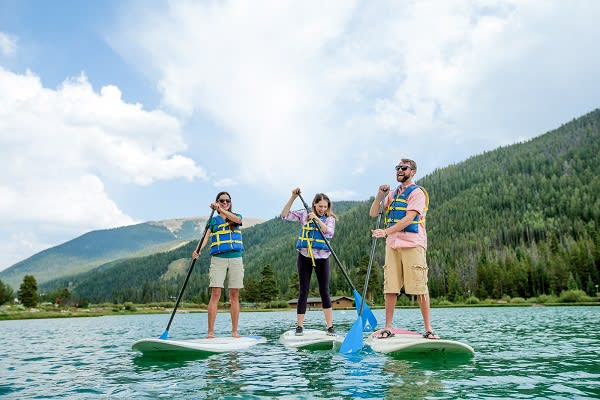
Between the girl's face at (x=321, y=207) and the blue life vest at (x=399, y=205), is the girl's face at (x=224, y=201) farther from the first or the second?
the blue life vest at (x=399, y=205)

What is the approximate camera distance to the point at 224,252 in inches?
447

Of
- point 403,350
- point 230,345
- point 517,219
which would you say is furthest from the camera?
point 517,219

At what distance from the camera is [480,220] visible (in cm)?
19538

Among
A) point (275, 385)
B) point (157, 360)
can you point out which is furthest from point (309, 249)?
point (275, 385)

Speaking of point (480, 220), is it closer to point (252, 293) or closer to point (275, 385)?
point (252, 293)

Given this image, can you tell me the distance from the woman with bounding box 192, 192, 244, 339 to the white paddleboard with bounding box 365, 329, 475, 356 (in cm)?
395

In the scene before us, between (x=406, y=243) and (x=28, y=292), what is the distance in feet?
358

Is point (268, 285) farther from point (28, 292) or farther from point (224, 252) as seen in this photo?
point (224, 252)

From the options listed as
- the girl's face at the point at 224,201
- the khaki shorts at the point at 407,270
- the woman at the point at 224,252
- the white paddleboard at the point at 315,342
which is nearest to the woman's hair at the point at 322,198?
the woman at the point at 224,252

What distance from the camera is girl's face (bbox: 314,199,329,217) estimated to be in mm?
11625

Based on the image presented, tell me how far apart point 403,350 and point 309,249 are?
3.54 metres

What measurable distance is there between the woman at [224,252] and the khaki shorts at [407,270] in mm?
3871

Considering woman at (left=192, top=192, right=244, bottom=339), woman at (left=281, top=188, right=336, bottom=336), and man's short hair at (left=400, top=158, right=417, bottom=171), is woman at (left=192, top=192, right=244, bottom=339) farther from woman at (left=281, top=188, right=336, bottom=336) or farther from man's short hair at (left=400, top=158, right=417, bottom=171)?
man's short hair at (left=400, top=158, right=417, bottom=171)

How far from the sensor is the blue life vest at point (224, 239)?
11273mm
